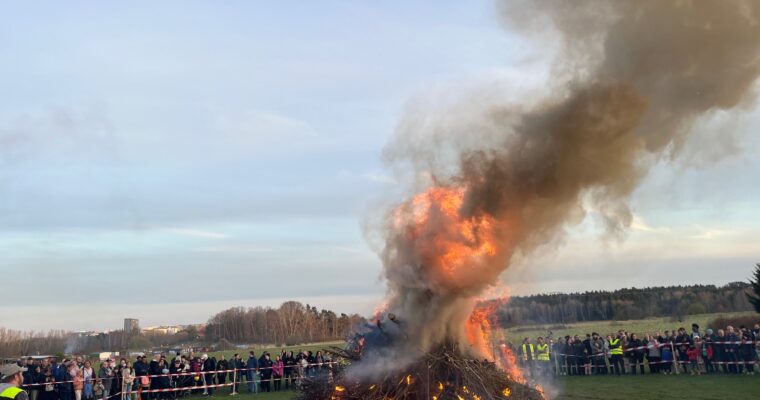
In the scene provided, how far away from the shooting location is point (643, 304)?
75.2 m

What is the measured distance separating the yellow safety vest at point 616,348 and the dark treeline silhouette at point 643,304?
44.6 meters

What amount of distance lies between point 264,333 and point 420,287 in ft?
347

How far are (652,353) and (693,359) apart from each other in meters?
1.48

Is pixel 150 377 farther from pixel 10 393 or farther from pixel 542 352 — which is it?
pixel 10 393

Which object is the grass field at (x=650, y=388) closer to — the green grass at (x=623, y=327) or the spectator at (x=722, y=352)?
the spectator at (x=722, y=352)

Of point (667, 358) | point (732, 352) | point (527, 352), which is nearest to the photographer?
point (732, 352)

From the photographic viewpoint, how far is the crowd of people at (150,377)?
1939 centimetres

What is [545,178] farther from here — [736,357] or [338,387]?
[736,357]

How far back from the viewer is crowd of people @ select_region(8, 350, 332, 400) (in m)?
19.4

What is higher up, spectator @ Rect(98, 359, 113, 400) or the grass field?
spectator @ Rect(98, 359, 113, 400)

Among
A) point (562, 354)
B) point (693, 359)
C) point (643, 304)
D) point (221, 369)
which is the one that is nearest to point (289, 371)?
point (221, 369)

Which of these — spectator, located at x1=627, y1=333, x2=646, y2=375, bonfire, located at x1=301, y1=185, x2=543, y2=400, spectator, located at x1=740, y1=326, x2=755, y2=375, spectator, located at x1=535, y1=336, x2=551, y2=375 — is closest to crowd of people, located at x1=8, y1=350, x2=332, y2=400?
bonfire, located at x1=301, y1=185, x2=543, y2=400

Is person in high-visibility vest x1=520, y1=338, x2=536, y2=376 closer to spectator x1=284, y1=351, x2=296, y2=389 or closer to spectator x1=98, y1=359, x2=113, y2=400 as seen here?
spectator x1=284, y1=351, x2=296, y2=389

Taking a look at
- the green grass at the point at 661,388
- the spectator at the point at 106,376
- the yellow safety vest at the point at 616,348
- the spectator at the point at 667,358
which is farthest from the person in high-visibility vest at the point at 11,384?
the spectator at the point at 667,358
